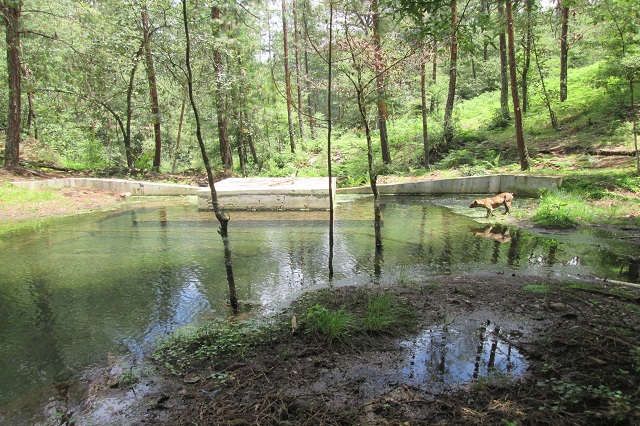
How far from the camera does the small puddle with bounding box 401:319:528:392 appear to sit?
139 inches

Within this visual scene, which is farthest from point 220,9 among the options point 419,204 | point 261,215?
point 419,204

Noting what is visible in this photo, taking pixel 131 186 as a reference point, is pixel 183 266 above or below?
below

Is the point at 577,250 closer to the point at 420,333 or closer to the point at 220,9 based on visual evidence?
the point at 420,333

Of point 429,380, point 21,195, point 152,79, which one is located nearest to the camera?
point 429,380

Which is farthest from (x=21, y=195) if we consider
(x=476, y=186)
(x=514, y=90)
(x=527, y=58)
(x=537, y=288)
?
(x=527, y=58)

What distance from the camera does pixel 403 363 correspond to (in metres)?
3.83

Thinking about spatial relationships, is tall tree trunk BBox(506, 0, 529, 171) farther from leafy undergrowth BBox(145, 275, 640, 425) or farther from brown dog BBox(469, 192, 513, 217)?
leafy undergrowth BBox(145, 275, 640, 425)

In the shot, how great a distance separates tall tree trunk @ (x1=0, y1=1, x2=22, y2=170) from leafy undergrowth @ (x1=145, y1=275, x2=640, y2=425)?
16.7 metres

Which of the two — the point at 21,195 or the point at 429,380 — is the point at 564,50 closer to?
the point at 429,380

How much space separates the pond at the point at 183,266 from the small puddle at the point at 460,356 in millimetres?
2000

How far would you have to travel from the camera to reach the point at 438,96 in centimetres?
2581

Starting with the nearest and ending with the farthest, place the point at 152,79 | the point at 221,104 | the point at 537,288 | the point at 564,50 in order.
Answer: the point at 537,288
the point at 564,50
the point at 221,104
the point at 152,79

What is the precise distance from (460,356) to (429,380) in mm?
597

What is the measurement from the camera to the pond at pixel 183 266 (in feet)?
15.9
